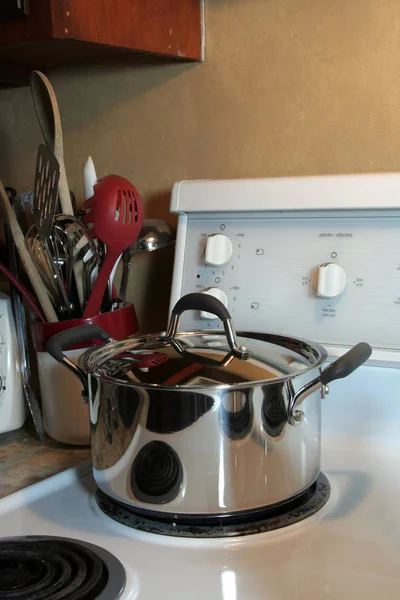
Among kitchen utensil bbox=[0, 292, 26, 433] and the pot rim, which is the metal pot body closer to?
the pot rim

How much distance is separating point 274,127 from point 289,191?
13 cm

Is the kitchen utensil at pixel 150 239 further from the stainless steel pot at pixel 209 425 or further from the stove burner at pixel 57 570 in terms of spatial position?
the stove burner at pixel 57 570

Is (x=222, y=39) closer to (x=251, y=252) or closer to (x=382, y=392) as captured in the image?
(x=251, y=252)

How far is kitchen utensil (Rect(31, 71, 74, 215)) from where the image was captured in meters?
0.80

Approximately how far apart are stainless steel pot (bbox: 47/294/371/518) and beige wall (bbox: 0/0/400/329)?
29 centimetres

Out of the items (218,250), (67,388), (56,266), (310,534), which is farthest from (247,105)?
(310,534)

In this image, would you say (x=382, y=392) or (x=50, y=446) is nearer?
(x=382, y=392)

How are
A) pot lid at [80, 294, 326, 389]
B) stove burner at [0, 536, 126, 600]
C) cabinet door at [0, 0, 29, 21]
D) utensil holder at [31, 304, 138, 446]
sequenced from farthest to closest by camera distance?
1. utensil holder at [31, 304, 138, 446]
2. cabinet door at [0, 0, 29, 21]
3. pot lid at [80, 294, 326, 389]
4. stove burner at [0, 536, 126, 600]

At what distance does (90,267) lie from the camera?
0.81 metres

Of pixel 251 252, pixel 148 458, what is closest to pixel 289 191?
pixel 251 252

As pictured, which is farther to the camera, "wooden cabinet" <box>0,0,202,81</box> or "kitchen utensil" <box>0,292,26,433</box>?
"kitchen utensil" <box>0,292,26,433</box>

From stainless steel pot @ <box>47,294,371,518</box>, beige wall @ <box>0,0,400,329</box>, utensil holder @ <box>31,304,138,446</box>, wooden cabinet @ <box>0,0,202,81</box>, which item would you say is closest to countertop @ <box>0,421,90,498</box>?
utensil holder @ <box>31,304,138,446</box>

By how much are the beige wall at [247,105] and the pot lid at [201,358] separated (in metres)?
0.27

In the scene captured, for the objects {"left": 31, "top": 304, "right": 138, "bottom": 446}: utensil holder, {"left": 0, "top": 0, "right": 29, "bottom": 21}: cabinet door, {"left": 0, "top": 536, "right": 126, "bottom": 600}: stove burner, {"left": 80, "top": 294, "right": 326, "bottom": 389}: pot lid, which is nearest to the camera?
{"left": 0, "top": 536, "right": 126, "bottom": 600}: stove burner
